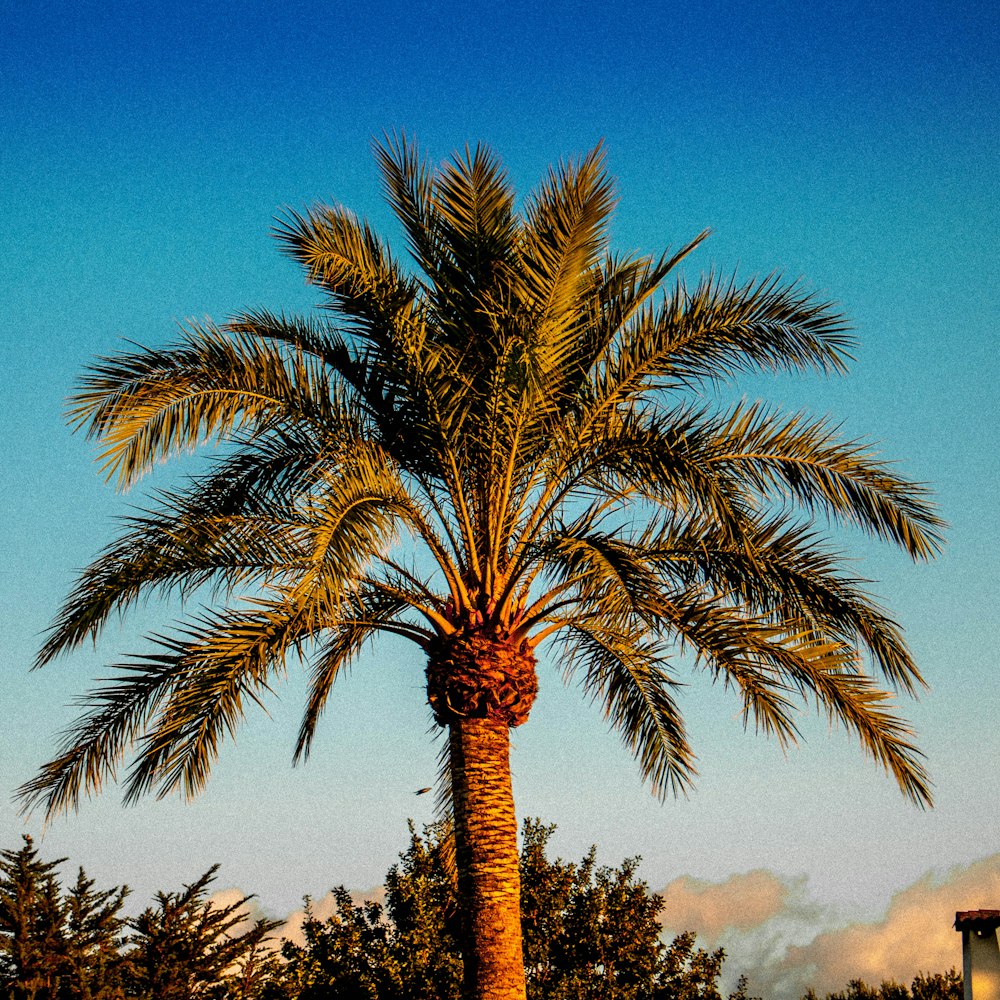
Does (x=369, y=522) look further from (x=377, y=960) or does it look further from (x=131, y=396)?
(x=377, y=960)

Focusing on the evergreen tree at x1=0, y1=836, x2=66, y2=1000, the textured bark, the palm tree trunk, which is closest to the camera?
the palm tree trunk

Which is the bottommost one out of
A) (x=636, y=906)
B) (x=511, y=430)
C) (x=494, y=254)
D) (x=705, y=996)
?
(x=705, y=996)

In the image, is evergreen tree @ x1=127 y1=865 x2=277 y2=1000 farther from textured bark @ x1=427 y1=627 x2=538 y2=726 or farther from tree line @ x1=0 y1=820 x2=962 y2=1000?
textured bark @ x1=427 y1=627 x2=538 y2=726

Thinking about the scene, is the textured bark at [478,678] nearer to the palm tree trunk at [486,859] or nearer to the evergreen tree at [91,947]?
the palm tree trunk at [486,859]

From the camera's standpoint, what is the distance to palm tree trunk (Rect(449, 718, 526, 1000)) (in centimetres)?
1052

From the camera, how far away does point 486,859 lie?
10.7 m

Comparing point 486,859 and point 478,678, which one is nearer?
point 486,859

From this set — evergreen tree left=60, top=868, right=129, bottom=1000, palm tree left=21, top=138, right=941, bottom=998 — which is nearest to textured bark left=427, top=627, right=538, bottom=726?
palm tree left=21, top=138, right=941, bottom=998

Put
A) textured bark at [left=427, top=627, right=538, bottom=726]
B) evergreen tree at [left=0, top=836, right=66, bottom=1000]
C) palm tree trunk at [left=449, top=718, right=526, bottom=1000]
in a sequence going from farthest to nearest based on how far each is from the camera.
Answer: evergreen tree at [left=0, top=836, right=66, bottom=1000] < textured bark at [left=427, top=627, right=538, bottom=726] < palm tree trunk at [left=449, top=718, right=526, bottom=1000]

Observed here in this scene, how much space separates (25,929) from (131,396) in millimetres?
8236

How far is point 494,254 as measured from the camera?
11.7 metres

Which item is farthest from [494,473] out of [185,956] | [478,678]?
[185,956]

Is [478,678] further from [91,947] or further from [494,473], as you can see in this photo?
[91,947]

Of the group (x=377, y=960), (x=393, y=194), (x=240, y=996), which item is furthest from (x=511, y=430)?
(x=377, y=960)
